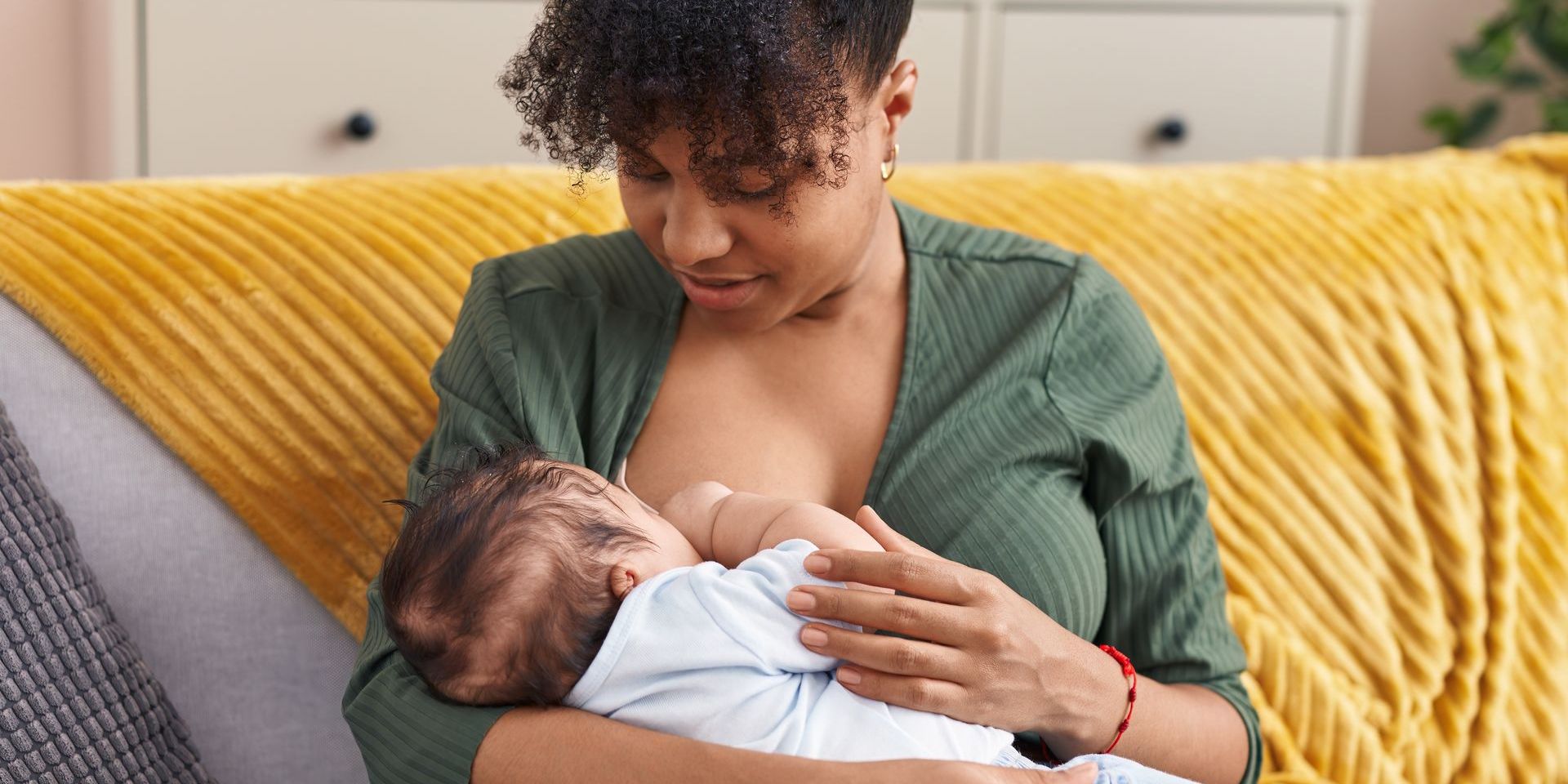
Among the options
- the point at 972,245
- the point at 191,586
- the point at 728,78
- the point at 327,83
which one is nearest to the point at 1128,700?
the point at 972,245

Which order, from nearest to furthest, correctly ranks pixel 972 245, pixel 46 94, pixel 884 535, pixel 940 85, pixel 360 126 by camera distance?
pixel 884 535 → pixel 972 245 → pixel 360 126 → pixel 46 94 → pixel 940 85

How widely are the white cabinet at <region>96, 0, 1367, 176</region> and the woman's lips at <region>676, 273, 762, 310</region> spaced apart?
1337 millimetres

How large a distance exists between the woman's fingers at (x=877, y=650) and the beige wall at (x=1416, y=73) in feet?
9.10

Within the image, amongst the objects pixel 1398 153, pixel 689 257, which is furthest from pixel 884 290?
pixel 1398 153

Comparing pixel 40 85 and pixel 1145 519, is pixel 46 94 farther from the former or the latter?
pixel 1145 519

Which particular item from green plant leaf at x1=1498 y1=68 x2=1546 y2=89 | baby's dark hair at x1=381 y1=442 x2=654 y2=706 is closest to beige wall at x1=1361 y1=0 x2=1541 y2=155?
green plant leaf at x1=1498 y1=68 x2=1546 y2=89

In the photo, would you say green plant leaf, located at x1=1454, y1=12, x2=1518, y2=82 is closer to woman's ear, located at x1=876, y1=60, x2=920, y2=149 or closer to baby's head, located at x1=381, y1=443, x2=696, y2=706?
woman's ear, located at x1=876, y1=60, x2=920, y2=149

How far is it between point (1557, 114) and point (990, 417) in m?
2.10

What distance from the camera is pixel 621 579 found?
98cm

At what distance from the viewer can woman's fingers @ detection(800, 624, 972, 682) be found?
959 mm

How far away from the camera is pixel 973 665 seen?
99cm

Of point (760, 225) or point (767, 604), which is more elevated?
point (760, 225)

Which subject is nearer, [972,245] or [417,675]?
[417,675]

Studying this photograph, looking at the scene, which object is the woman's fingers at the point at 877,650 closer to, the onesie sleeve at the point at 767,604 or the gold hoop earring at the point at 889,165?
the onesie sleeve at the point at 767,604
